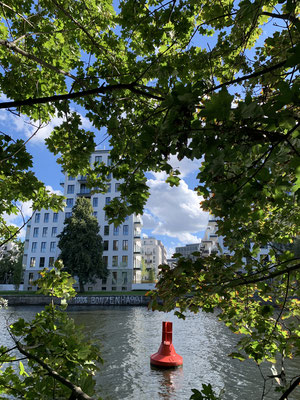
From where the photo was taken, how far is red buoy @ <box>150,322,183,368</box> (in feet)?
34.3

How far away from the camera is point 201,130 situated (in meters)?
1.46

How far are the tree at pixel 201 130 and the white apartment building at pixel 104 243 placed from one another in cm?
4609

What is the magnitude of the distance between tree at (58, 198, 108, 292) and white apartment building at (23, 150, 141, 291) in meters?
6.33

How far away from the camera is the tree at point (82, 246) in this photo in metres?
42.8

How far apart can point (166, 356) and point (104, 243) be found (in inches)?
1716

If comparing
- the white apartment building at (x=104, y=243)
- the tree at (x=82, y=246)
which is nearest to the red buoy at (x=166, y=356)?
the tree at (x=82, y=246)

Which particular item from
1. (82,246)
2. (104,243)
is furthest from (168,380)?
(104,243)

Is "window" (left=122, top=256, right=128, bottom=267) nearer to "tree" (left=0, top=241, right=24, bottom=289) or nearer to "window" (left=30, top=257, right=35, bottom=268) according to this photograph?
"window" (left=30, top=257, right=35, bottom=268)

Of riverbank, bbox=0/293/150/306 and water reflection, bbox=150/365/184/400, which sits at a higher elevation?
riverbank, bbox=0/293/150/306

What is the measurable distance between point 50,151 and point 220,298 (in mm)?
3030

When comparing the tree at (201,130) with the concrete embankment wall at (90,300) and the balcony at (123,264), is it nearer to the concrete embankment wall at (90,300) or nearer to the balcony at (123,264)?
the concrete embankment wall at (90,300)

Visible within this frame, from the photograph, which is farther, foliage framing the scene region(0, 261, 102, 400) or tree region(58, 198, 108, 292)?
tree region(58, 198, 108, 292)

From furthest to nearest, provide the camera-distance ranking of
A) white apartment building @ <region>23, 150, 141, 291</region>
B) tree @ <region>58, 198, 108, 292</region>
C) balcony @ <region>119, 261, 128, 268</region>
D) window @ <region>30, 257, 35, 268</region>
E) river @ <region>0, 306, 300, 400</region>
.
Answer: window @ <region>30, 257, 35, 268</region> < balcony @ <region>119, 261, 128, 268</region> < white apartment building @ <region>23, 150, 141, 291</region> < tree @ <region>58, 198, 108, 292</region> < river @ <region>0, 306, 300, 400</region>

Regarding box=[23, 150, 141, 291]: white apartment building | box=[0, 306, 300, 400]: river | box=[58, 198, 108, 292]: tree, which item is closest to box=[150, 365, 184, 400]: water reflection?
box=[0, 306, 300, 400]: river
